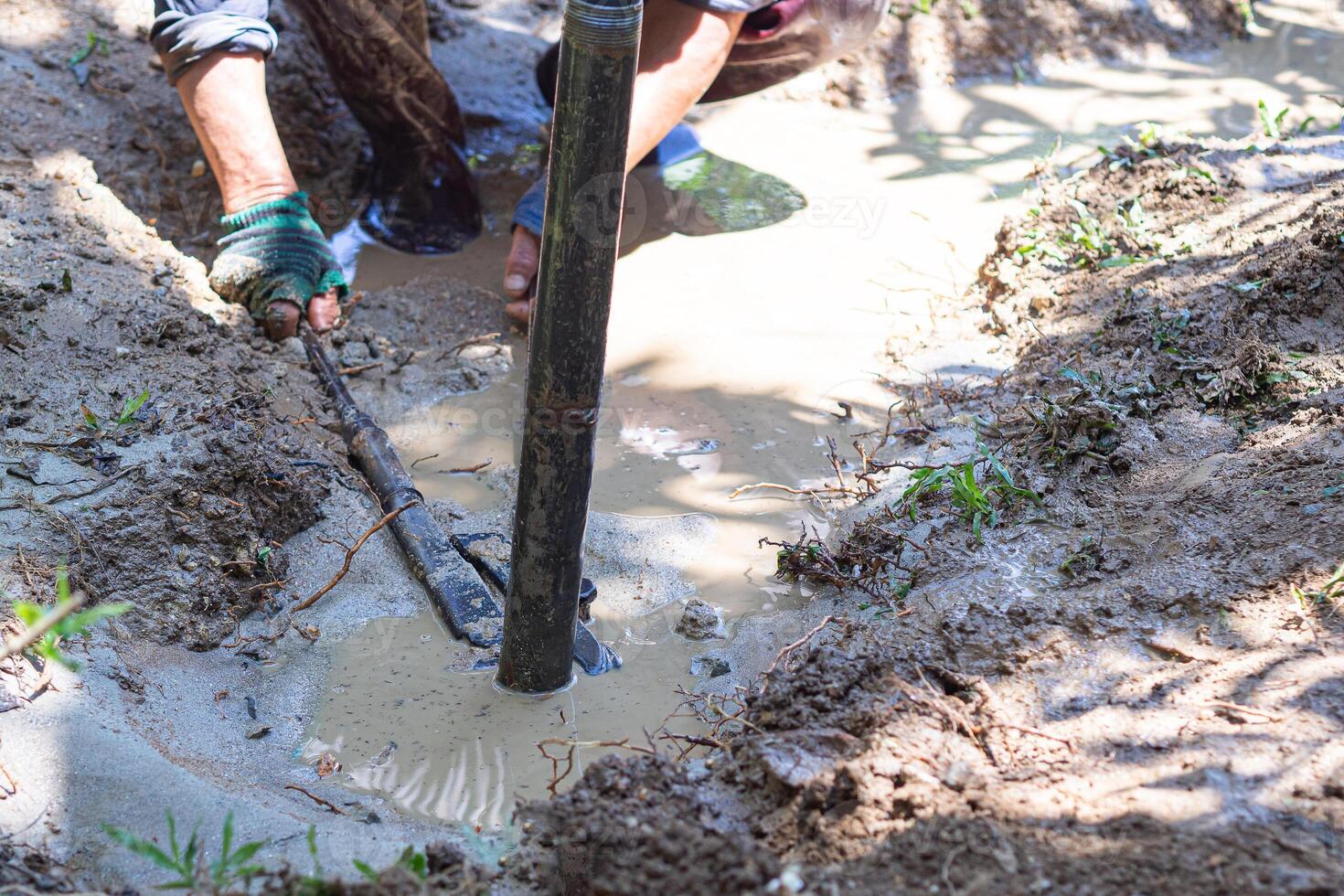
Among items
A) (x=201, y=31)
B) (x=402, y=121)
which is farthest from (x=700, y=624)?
(x=402, y=121)

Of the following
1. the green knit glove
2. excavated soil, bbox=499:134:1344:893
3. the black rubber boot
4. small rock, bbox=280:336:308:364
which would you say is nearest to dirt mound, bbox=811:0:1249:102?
the black rubber boot

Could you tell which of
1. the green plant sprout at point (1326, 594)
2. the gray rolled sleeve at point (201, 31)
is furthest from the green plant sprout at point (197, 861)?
the gray rolled sleeve at point (201, 31)

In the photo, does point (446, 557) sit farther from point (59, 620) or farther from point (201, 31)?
point (201, 31)

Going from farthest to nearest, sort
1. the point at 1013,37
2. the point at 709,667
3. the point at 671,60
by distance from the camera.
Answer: the point at 1013,37 → the point at 671,60 → the point at 709,667

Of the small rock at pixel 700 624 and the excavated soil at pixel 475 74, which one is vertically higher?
the excavated soil at pixel 475 74

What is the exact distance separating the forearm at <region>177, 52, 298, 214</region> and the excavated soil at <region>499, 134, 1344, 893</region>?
2098 mm

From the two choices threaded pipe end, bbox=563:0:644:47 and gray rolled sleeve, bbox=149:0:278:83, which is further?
gray rolled sleeve, bbox=149:0:278:83

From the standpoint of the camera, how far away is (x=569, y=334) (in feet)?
5.53

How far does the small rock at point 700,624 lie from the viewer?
229 cm

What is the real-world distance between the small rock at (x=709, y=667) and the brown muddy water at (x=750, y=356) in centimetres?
3

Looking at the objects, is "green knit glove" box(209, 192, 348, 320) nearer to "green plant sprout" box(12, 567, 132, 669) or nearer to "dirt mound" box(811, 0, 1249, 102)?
"green plant sprout" box(12, 567, 132, 669)

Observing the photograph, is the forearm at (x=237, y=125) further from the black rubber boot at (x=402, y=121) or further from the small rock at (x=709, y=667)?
the small rock at (x=709, y=667)

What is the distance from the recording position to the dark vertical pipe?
4.93 feet

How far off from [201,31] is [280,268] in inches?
28.0
